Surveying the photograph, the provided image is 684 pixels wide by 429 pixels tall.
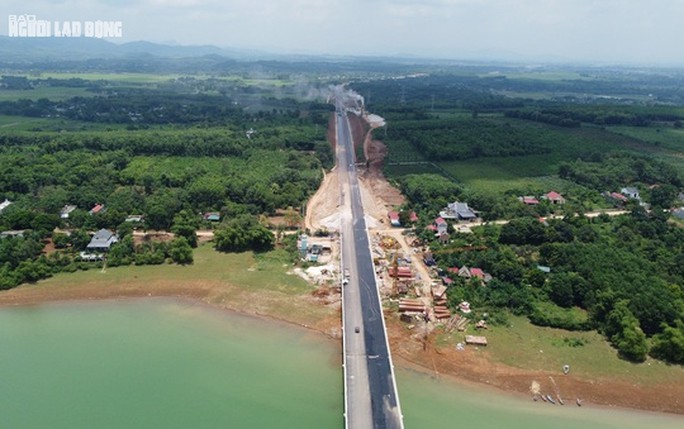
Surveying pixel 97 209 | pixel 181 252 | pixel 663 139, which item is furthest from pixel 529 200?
pixel 663 139

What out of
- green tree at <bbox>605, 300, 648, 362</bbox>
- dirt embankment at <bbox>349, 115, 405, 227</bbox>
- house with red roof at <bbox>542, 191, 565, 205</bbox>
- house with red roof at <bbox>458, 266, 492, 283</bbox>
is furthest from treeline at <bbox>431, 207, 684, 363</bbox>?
dirt embankment at <bbox>349, 115, 405, 227</bbox>

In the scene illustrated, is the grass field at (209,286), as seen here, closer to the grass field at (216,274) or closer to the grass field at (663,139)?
the grass field at (216,274)

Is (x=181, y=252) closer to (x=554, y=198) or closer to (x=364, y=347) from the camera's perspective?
(x=364, y=347)

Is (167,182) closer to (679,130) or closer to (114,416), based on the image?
(114,416)

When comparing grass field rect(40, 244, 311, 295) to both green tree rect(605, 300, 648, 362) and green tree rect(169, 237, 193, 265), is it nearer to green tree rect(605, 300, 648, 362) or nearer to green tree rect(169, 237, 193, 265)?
green tree rect(169, 237, 193, 265)

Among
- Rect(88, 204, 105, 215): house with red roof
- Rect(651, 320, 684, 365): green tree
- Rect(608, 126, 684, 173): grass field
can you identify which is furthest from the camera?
Rect(608, 126, 684, 173): grass field

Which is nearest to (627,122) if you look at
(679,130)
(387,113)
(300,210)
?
(679,130)

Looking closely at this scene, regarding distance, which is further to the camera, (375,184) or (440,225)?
(375,184)
